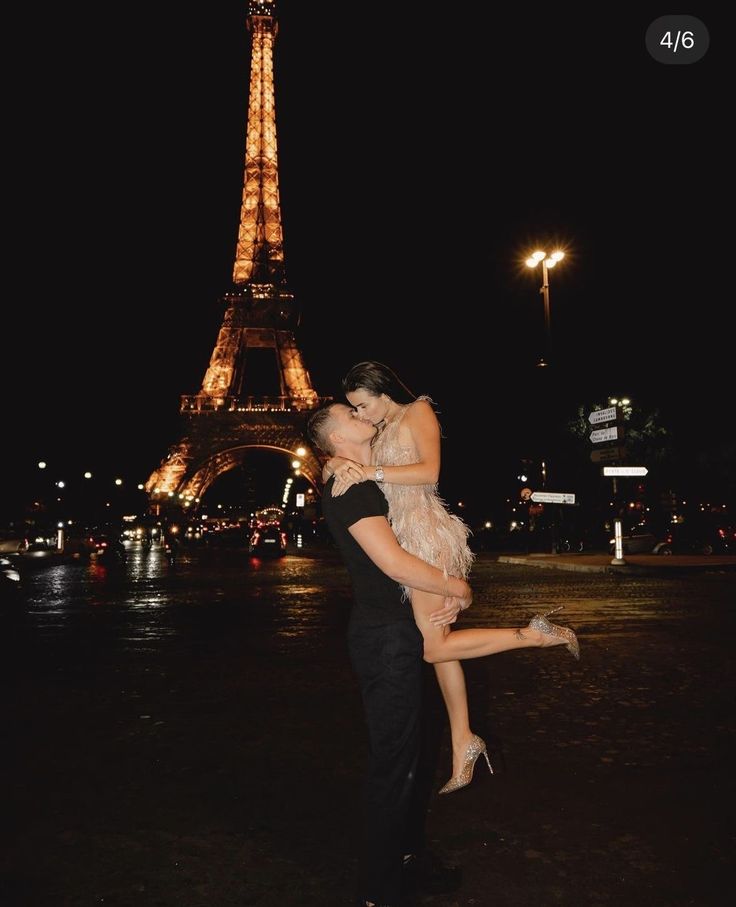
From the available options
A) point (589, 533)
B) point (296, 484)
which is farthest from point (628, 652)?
point (296, 484)

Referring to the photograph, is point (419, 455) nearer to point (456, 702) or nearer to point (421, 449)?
point (421, 449)

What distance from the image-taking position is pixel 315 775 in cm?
531

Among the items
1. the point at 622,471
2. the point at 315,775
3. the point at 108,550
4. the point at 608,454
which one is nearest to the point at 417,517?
the point at 315,775

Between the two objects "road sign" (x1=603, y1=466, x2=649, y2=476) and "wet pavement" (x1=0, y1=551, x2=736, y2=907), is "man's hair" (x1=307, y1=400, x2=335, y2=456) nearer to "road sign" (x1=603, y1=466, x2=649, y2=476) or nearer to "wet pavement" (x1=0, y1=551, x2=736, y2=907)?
"wet pavement" (x1=0, y1=551, x2=736, y2=907)

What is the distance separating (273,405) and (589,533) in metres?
34.1

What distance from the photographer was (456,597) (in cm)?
382

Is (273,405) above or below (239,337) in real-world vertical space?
below

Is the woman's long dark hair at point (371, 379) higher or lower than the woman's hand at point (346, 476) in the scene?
higher

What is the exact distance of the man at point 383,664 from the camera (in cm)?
346

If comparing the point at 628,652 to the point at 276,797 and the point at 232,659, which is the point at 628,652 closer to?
the point at 232,659

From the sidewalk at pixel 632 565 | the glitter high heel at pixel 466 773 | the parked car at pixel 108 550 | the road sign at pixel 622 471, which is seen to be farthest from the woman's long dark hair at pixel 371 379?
the parked car at pixel 108 550

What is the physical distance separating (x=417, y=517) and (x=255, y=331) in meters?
71.1

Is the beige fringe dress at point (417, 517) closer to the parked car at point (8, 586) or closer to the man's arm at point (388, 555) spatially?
the man's arm at point (388, 555)

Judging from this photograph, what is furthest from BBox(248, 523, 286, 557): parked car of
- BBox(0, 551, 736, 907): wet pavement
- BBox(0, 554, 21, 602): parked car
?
BBox(0, 551, 736, 907): wet pavement
